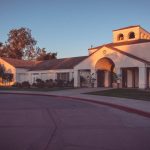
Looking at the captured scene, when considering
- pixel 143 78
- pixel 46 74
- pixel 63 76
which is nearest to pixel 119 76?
pixel 143 78

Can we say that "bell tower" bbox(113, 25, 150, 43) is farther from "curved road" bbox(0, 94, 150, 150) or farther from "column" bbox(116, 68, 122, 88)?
"curved road" bbox(0, 94, 150, 150)

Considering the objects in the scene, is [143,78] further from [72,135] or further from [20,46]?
[20,46]

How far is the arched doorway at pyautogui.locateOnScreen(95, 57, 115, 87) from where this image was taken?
34.1 metres

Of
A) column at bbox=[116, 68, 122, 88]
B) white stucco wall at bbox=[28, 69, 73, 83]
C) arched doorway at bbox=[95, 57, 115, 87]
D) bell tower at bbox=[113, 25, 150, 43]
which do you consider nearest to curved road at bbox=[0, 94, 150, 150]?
column at bbox=[116, 68, 122, 88]

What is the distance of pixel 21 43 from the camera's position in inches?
3366

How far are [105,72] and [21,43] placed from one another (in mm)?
55498

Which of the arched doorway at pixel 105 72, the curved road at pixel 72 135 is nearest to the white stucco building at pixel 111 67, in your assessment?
the arched doorway at pixel 105 72

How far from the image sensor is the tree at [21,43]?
84.2 meters

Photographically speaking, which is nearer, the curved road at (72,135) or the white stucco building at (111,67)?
the curved road at (72,135)

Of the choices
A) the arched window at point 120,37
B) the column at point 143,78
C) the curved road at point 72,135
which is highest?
the arched window at point 120,37

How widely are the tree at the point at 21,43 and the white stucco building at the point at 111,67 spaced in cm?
3715

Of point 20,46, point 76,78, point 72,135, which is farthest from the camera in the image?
point 20,46

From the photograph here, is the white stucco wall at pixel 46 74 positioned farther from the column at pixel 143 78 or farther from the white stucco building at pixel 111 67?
the column at pixel 143 78

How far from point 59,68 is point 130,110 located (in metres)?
28.3
